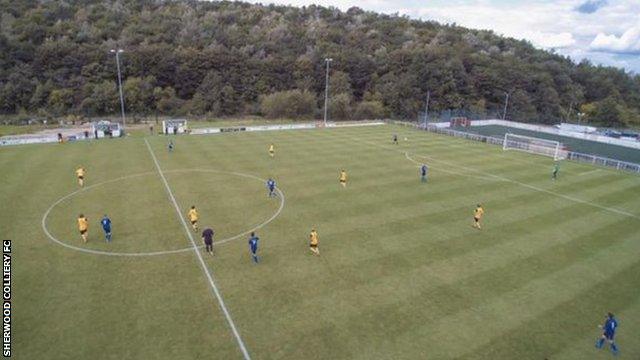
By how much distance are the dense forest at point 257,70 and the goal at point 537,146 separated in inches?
1768

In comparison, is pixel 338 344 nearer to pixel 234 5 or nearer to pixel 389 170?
pixel 389 170

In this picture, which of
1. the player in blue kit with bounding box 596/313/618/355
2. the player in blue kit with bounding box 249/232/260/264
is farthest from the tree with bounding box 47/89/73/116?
the player in blue kit with bounding box 596/313/618/355

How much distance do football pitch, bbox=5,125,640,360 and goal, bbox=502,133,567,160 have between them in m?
10.3

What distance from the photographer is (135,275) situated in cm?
1844

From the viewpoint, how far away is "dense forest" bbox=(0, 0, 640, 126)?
89125mm

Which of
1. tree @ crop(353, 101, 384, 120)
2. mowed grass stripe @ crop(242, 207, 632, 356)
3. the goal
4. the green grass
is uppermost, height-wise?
tree @ crop(353, 101, 384, 120)

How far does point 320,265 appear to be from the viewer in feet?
65.1

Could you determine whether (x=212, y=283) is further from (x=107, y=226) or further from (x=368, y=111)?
(x=368, y=111)

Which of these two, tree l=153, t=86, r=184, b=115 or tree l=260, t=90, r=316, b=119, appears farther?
tree l=153, t=86, r=184, b=115

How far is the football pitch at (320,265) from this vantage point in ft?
47.7

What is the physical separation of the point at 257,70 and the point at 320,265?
9150cm

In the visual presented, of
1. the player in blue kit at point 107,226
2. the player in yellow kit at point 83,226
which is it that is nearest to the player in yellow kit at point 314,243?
the player in blue kit at point 107,226

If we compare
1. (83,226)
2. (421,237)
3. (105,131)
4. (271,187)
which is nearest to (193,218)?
(83,226)

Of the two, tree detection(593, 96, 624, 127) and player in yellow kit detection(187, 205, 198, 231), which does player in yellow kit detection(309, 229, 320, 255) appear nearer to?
player in yellow kit detection(187, 205, 198, 231)
